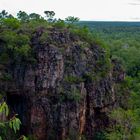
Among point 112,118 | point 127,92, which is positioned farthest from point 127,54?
point 112,118

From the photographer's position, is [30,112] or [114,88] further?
[114,88]

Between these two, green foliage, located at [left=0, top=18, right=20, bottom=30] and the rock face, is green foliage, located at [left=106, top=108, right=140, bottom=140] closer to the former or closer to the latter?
the rock face

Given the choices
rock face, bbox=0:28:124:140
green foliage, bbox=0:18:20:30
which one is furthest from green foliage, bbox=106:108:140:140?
green foliage, bbox=0:18:20:30

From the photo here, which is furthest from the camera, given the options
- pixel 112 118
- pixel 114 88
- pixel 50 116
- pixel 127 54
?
pixel 127 54

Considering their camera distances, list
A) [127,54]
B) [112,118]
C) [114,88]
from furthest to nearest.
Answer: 1. [127,54]
2. [114,88]
3. [112,118]

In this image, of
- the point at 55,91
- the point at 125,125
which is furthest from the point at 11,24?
the point at 125,125

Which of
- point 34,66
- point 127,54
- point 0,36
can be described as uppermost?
point 0,36

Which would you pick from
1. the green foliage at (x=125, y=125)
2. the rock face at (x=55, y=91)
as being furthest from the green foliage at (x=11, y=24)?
the green foliage at (x=125, y=125)

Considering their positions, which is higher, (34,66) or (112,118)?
(34,66)

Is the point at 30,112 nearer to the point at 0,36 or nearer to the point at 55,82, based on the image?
the point at 55,82
